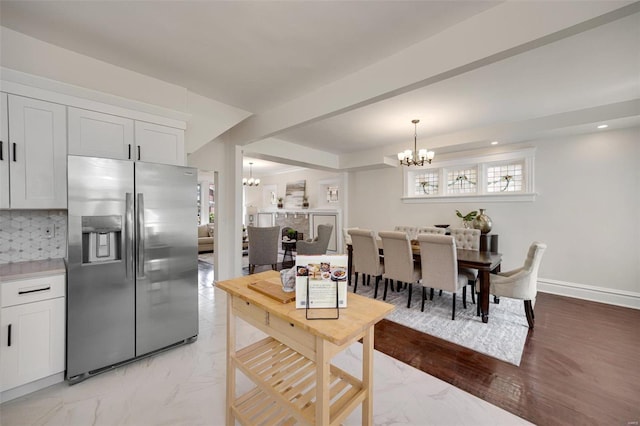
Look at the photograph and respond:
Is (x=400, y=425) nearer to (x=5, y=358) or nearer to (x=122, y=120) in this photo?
(x=5, y=358)

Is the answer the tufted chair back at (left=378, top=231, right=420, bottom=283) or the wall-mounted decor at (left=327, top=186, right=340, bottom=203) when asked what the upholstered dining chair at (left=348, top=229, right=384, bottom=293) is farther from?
the wall-mounted decor at (left=327, top=186, right=340, bottom=203)

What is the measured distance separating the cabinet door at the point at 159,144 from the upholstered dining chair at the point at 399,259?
2666mm

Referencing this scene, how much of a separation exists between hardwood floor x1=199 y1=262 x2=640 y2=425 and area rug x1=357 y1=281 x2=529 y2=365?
10 centimetres

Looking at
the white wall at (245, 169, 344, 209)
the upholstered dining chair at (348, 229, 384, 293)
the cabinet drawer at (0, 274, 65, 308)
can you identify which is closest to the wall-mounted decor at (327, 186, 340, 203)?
the white wall at (245, 169, 344, 209)

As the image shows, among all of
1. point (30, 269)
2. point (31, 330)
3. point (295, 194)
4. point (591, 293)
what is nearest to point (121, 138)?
point (30, 269)

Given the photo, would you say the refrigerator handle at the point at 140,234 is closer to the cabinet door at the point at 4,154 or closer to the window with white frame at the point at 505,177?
the cabinet door at the point at 4,154

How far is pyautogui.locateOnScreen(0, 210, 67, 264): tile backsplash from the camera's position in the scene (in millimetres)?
2084

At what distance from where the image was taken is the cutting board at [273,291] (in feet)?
4.37

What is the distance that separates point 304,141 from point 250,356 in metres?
4.11

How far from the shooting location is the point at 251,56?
2.30m

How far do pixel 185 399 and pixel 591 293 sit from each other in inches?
211

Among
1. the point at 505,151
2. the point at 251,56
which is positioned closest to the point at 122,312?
the point at 251,56

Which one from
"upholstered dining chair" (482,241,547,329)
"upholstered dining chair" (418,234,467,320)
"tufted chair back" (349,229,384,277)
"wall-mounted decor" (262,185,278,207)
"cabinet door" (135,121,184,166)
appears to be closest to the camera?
"cabinet door" (135,121,184,166)

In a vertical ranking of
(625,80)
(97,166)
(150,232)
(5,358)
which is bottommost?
(5,358)
